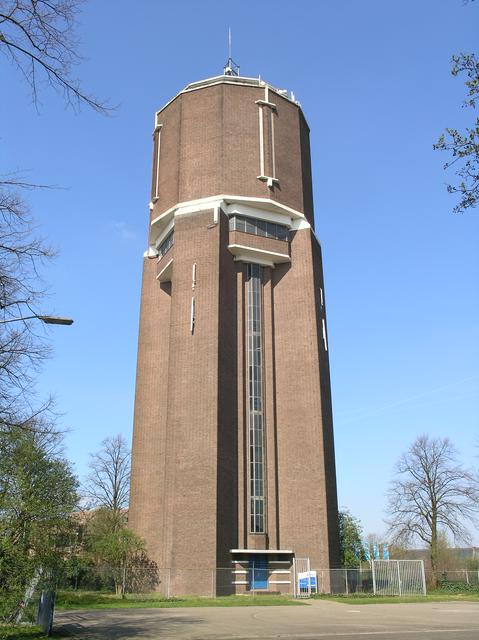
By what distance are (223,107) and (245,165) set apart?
4.59m

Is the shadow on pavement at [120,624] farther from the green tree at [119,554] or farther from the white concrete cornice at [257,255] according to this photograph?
the white concrete cornice at [257,255]

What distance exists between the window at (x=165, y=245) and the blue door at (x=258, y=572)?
2053cm

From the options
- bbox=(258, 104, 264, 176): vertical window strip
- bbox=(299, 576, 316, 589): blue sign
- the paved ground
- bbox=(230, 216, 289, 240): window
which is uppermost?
bbox=(258, 104, 264, 176): vertical window strip

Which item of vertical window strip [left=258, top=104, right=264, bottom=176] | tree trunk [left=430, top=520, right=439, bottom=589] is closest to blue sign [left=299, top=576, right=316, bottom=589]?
tree trunk [left=430, top=520, right=439, bottom=589]

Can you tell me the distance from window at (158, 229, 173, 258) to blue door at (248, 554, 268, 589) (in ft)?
67.4

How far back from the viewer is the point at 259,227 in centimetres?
4144

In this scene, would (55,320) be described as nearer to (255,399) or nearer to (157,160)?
(255,399)

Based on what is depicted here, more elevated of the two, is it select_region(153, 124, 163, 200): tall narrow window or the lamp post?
select_region(153, 124, 163, 200): tall narrow window

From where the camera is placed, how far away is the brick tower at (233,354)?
3353 cm

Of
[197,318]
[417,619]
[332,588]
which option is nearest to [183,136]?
[197,318]

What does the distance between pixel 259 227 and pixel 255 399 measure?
1153 centimetres

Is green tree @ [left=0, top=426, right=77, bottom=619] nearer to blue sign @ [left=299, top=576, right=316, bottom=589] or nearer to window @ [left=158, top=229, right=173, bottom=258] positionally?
blue sign @ [left=299, top=576, right=316, bottom=589]

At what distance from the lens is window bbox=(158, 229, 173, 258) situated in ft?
139

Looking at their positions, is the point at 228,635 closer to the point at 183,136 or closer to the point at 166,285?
the point at 166,285
